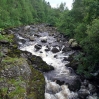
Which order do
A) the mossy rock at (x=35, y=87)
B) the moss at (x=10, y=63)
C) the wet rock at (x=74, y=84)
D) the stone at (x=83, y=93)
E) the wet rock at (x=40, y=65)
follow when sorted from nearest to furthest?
the mossy rock at (x=35, y=87) → the moss at (x=10, y=63) → the stone at (x=83, y=93) → the wet rock at (x=74, y=84) → the wet rock at (x=40, y=65)

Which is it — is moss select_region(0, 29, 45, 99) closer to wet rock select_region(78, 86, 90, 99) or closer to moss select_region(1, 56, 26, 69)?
moss select_region(1, 56, 26, 69)

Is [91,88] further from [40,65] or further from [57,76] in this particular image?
[40,65]

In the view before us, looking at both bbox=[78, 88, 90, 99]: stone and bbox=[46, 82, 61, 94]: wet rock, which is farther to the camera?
bbox=[46, 82, 61, 94]: wet rock

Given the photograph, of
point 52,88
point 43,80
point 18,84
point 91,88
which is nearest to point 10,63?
point 18,84

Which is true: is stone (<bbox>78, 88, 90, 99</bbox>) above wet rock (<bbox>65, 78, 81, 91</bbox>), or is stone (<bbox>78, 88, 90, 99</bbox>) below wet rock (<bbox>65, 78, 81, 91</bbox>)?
below

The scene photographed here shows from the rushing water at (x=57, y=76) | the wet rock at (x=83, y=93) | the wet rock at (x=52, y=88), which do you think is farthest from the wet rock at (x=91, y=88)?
the wet rock at (x=52, y=88)

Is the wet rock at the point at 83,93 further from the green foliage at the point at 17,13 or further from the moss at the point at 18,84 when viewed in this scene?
the green foliage at the point at 17,13

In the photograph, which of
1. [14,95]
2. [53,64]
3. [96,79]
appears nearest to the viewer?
[14,95]

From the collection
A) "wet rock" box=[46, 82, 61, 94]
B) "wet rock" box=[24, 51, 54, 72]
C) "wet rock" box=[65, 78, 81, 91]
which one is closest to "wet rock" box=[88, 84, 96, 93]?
"wet rock" box=[65, 78, 81, 91]

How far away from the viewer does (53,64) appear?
21.7m

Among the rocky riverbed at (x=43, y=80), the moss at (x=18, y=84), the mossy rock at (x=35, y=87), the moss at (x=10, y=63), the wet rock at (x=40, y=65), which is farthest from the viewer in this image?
the wet rock at (x=40, y=65)

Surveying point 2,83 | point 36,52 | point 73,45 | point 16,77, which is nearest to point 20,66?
point 16,77

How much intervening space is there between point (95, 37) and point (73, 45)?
11393mm

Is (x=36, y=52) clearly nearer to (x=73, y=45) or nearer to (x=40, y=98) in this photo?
(x=73, y=45)
